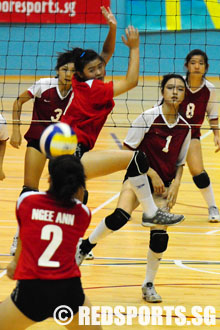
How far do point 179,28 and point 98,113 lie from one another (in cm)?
1246

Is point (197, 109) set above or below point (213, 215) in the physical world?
above

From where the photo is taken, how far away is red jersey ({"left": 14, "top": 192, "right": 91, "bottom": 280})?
134 inches

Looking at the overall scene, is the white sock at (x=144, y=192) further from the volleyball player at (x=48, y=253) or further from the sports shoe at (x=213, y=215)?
the sports shoe at (x=213, y=215)

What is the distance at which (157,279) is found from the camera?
18.6ft

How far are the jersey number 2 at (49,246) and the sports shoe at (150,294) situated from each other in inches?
69.5

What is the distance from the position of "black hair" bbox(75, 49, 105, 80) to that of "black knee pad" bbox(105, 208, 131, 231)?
94cm

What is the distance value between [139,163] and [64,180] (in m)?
1.47

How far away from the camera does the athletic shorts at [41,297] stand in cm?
340

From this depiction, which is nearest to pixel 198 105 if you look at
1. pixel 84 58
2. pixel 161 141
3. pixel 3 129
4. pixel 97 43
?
pixel 161 141

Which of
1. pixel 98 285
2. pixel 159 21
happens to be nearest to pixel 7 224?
pixel 98 285

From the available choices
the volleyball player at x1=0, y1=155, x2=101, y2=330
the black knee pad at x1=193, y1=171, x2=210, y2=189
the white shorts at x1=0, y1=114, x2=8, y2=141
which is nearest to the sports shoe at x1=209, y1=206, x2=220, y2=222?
the black knee pad at x1=193, y1=171, x2=210, y2=189

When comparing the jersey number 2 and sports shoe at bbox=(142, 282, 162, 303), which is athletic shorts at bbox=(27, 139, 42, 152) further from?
the jersey number 2

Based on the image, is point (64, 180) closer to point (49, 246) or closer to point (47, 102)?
point (49, 246)

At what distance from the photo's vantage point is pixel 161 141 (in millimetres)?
5336
